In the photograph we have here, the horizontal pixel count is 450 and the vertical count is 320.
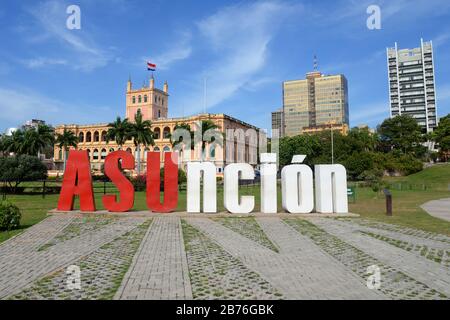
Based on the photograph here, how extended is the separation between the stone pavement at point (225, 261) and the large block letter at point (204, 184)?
3.02 m

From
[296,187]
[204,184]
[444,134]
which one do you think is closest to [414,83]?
[444,134]

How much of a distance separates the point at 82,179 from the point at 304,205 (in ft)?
34.8

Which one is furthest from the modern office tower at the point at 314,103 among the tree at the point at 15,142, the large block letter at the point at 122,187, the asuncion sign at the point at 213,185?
the large block letter at the point at 122,187

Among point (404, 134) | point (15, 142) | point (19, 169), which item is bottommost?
point (19, 169)

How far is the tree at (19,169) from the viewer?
1270 inches

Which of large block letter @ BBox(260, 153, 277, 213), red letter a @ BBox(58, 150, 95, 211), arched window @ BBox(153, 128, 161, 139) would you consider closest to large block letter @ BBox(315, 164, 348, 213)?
large block letter @ BBox(260, 153, 277, 213)

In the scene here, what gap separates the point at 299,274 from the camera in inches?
261

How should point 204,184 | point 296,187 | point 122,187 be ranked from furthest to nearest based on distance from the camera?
point 122,187, point 204,184, point 296,187

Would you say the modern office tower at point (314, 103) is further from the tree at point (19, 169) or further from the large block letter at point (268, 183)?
the large block letter at point (268, 183)

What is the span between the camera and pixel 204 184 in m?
15.8

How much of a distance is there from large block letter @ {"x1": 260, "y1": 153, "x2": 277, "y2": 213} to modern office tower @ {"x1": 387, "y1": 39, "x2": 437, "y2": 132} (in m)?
118

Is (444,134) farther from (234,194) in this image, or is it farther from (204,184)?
(204,184)

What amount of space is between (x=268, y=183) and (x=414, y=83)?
124m

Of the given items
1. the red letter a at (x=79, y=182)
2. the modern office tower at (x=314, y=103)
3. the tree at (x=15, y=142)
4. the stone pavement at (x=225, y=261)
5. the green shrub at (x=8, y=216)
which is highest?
the modern office tower at (x=314, y=103)
